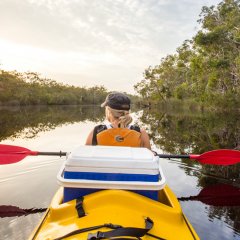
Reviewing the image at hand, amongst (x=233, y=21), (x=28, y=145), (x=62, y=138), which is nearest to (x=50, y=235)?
(x=28, y=145)

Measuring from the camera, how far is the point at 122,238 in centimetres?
154

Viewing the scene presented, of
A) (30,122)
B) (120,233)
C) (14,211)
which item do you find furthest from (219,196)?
(30,122)

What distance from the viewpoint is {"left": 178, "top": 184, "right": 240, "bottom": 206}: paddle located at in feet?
14.3

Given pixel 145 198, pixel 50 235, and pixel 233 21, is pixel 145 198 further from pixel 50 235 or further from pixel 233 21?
pixel 233 21

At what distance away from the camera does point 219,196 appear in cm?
460

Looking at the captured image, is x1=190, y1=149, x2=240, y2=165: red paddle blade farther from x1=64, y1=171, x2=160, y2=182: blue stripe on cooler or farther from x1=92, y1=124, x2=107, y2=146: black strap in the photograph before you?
x1=64, y1=171, x2=160, y2=182: blue stripe on cooler

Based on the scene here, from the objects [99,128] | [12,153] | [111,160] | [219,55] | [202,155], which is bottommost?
[12,153]

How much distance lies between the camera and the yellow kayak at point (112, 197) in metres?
1.85

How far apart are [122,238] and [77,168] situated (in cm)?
63

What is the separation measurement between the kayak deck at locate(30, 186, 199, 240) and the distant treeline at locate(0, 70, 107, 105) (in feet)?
188

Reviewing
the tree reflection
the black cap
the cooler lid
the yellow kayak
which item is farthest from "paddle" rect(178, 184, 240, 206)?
the tree reflection

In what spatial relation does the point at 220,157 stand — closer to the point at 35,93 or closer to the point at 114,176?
the point at 114,176

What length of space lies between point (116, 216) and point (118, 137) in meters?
1.02

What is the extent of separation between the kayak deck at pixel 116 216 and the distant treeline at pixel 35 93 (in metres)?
57.3
